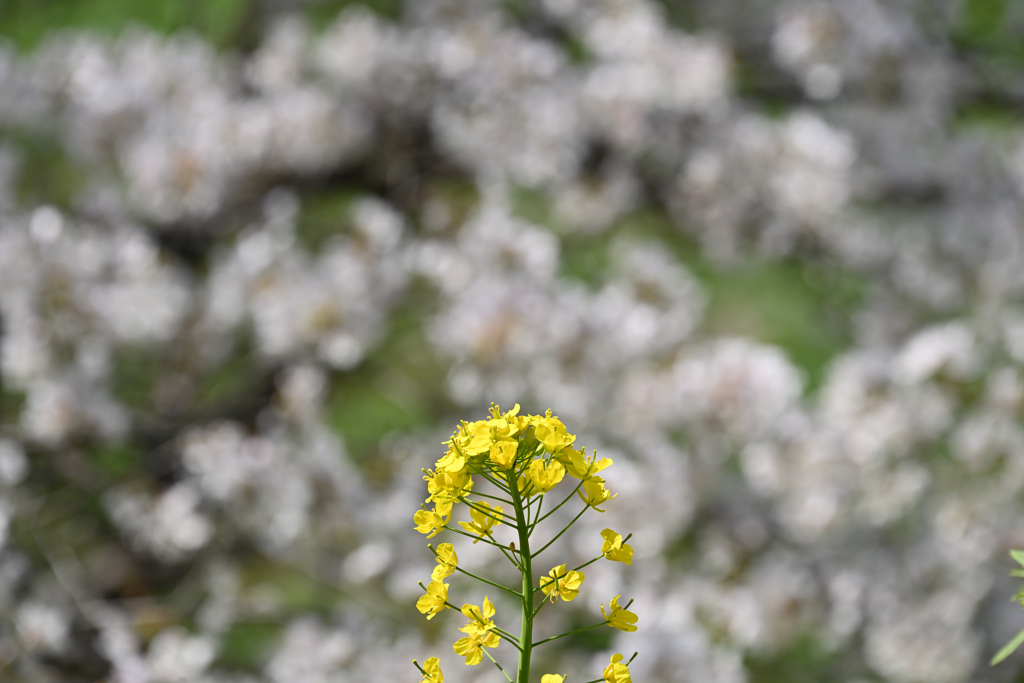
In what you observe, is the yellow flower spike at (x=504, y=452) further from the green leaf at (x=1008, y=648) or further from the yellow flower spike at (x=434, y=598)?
the green leaf at (x=1008, y=648)

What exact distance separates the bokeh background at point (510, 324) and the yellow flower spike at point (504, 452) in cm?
85

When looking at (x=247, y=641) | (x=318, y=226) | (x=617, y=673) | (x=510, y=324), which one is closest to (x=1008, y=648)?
(x=617, y=673)

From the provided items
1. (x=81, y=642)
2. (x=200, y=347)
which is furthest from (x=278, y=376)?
(x=81, y=642)

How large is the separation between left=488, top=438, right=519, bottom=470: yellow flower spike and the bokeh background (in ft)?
2.78

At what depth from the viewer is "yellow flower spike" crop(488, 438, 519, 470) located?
23cm

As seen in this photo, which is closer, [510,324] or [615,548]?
[615,548]

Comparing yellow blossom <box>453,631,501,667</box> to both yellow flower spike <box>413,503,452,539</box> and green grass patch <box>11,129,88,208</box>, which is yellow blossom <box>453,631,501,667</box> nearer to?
yellow flower spike <box>413,503,452,539</box>

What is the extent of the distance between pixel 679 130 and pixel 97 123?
0.94 m

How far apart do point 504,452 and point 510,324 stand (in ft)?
2.99

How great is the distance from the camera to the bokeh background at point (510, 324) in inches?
45.3

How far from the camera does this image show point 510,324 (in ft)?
3.73

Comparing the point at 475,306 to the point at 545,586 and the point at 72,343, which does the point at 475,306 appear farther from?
the point at 545,586

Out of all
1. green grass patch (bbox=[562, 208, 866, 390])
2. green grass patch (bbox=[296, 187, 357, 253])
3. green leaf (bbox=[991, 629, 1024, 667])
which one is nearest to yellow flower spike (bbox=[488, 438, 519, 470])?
green leaf (bbox=[991, 629, 1024, 667])

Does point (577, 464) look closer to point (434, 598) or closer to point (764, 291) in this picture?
point (434, 598)
